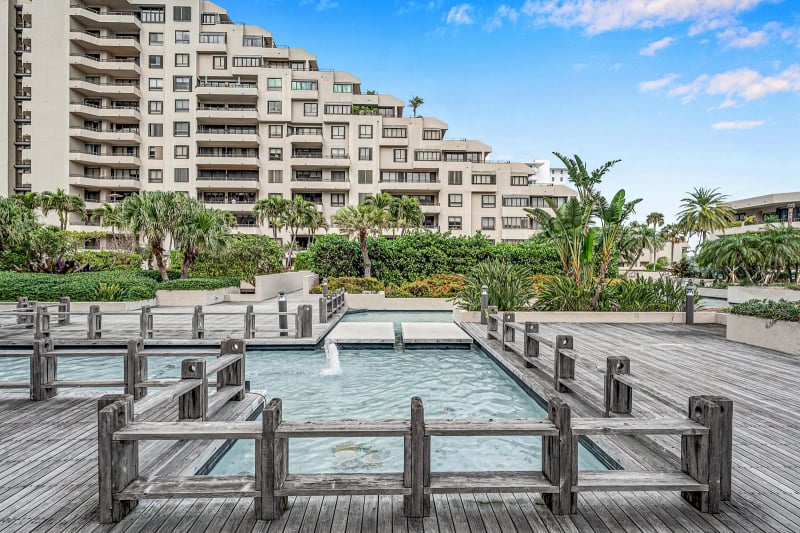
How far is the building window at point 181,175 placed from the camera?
48.3 metres

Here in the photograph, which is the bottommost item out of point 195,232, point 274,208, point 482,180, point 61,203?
point 195,232

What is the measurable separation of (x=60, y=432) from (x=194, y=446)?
190cm

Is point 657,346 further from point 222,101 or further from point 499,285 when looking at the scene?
point 222,101

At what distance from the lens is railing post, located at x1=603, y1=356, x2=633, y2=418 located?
5.33 meters

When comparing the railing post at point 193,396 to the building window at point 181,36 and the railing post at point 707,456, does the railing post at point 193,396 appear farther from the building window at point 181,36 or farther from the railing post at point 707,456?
the building window at point 181,36

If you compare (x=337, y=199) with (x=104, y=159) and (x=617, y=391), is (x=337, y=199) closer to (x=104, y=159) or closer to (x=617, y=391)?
(x=104, y=159)

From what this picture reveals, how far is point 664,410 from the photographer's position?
18.7ft

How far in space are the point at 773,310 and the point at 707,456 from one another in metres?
9.86

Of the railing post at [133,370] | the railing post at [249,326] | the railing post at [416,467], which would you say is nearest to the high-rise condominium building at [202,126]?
the railing post at [249,326]

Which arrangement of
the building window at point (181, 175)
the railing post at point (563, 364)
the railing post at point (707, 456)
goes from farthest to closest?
the building window at point (181, 175)
the railing post at point (563, 364)
the railing post at point (707, 456)

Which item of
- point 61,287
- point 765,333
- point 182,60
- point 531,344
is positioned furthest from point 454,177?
point 531,344

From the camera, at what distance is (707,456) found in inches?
131

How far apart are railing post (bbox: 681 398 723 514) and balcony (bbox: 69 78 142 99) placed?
58305 millimetres

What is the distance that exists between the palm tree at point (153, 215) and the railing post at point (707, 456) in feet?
79.3
